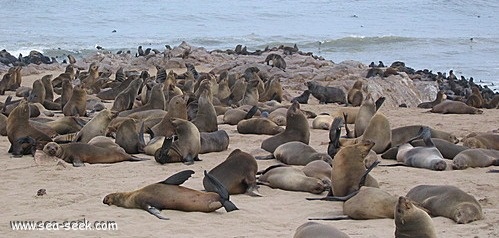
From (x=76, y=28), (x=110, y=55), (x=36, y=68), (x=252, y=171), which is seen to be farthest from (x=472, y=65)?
(x=252, y=171)

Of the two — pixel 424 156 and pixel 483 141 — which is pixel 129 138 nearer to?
pixel 424 156

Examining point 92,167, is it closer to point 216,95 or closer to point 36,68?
point 216,95

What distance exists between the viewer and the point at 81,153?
7902mm

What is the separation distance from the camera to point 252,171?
264 inches

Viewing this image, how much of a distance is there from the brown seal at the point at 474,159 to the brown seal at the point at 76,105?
206 inches

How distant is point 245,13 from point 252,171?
41182 mm

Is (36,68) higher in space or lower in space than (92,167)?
lower

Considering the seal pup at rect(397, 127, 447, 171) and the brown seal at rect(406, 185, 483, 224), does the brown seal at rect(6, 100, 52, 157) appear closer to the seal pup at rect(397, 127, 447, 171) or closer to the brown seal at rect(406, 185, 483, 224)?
the seal pup at rect(397, 127, 447, 171)

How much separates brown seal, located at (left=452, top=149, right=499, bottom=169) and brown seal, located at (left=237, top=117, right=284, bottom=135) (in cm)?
271

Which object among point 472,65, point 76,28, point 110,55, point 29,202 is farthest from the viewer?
point 76,28

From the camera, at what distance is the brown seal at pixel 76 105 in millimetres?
11016

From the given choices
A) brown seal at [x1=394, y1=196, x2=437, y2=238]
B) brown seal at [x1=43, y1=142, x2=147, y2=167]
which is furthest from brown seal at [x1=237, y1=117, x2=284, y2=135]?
brown seal at [x1=394, y1=196, x2=437, y2=238]

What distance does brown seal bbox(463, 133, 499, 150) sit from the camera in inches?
353

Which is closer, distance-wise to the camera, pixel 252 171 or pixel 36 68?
pixel 252 171
